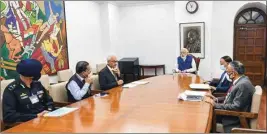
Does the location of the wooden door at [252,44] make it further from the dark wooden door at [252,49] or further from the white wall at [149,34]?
the white wall at [149,34]

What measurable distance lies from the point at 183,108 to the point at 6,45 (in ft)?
9.90

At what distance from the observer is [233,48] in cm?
668

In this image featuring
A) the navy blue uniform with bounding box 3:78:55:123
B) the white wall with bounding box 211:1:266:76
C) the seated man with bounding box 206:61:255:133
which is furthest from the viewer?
the white wall with bounding box 211:1:266:76

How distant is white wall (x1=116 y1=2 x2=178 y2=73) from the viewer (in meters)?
7.00

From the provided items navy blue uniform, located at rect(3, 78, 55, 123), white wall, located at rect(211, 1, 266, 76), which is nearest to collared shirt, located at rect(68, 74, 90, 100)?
navy blue uniform, located at rect(3, 78, 55, 123)

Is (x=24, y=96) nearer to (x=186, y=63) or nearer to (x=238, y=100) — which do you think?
(x=238, y=100)

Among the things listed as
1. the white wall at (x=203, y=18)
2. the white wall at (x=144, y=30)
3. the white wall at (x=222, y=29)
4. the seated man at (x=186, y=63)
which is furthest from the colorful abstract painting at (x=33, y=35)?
the white wall at (x=222, y=29)

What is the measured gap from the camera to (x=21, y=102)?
2201 millimetres

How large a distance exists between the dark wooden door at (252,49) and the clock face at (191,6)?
4.82 feet

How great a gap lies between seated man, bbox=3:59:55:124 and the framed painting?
4788 mm

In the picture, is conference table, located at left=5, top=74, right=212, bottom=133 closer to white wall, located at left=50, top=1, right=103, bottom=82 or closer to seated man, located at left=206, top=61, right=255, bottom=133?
seated man, located at left=206, top=61, right=255, bottom=133

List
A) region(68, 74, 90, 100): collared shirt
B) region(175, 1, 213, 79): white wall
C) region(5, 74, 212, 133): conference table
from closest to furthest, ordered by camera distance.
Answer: region(5, 74, 212, 133): conference table → region(68, 74, 90, 100): collared shirt → region(175, 1, 213, 79): white wall

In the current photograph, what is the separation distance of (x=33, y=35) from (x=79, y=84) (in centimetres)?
197

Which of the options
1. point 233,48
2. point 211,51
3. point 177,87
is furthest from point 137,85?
point 233,48
